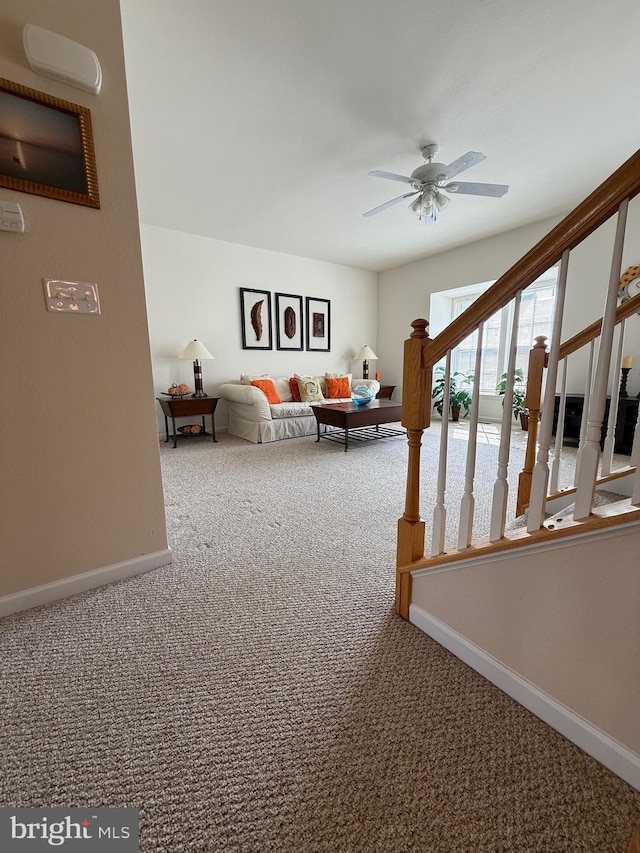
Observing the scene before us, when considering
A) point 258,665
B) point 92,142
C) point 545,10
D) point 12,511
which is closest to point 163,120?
point 92,142

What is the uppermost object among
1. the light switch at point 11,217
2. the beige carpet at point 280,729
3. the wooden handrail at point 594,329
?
the light switch at point 11,217

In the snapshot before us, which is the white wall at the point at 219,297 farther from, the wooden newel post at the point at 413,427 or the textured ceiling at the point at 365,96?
the wooden newel post at the point at 413,427

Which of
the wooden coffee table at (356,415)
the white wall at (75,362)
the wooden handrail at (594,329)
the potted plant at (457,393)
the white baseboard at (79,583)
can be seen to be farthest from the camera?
the potted plant at (457,393)

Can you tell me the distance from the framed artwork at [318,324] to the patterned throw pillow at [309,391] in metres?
0.87

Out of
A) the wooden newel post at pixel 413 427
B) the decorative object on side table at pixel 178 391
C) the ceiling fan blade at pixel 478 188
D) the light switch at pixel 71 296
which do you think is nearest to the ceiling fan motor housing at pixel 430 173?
the ceiling fan blade at pixel 478 188

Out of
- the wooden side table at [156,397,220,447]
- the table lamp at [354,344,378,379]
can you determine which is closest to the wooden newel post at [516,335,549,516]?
the wooden side table at [156,397,220,447]

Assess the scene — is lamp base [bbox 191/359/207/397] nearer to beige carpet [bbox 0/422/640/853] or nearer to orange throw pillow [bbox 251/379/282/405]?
orange throw pillow [bbox 251/379/282/405]

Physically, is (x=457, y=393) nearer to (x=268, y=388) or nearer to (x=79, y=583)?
A: (x=268, y=388)

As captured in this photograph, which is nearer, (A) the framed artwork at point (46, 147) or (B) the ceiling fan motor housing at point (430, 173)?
(A) the framed artwork at point (46, 147)

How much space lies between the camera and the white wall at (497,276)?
12.2 ft

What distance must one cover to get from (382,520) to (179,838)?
1581 mm

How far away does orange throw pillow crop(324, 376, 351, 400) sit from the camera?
5.21 meters

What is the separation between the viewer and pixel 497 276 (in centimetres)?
469

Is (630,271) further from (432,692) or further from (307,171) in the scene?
(432,692)
